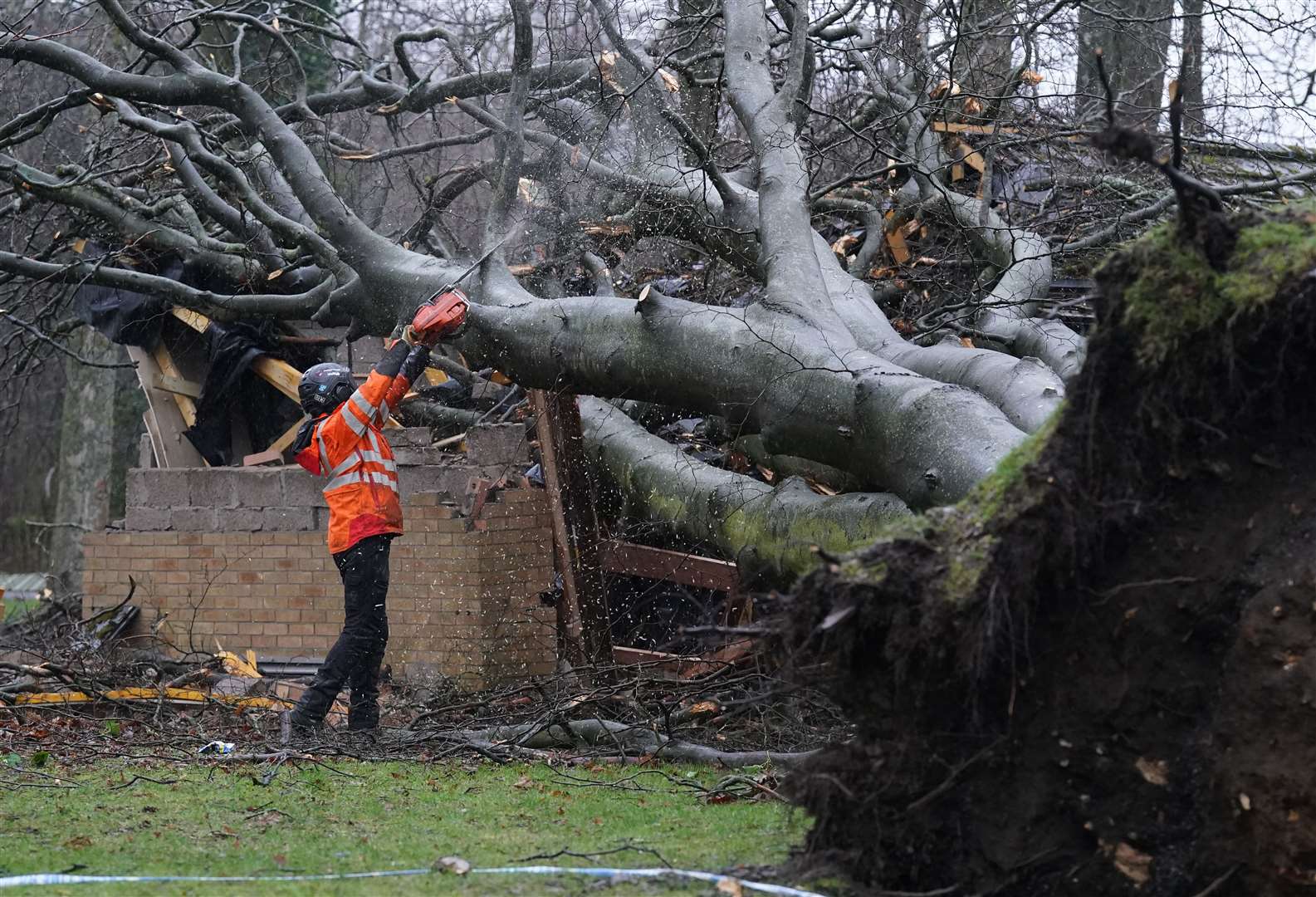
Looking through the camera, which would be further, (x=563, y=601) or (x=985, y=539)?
(x=563, y=601)

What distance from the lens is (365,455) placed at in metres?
6.51

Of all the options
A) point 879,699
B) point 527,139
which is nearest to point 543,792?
point 879,699

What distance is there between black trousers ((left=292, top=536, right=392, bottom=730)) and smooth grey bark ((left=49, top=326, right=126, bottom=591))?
8538mm

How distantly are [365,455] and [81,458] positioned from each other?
934 centimetres

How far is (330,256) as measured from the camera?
710 centimetres

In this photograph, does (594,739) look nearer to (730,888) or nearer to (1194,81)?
(730,888)

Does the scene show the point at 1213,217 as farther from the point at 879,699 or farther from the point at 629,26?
the point at 629,26

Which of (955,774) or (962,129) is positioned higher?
(962,129)

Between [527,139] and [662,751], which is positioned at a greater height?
[527,139]

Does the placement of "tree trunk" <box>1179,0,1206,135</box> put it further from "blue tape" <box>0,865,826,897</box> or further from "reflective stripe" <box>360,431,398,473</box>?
"blue tape" <box>0,865,826,897</box>

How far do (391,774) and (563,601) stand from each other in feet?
7.73

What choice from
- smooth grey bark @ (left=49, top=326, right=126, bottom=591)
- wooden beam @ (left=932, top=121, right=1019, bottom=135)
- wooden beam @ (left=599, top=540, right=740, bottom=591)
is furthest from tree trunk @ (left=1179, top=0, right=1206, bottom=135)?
smooth grey bark @ (left=49, top=326, right=126, bottom=591)

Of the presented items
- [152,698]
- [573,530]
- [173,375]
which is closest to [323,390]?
[573,530]

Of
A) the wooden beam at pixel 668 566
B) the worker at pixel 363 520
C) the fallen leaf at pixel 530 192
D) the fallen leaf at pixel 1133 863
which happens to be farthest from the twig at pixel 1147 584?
the fallen leaf at pixel 530 192
